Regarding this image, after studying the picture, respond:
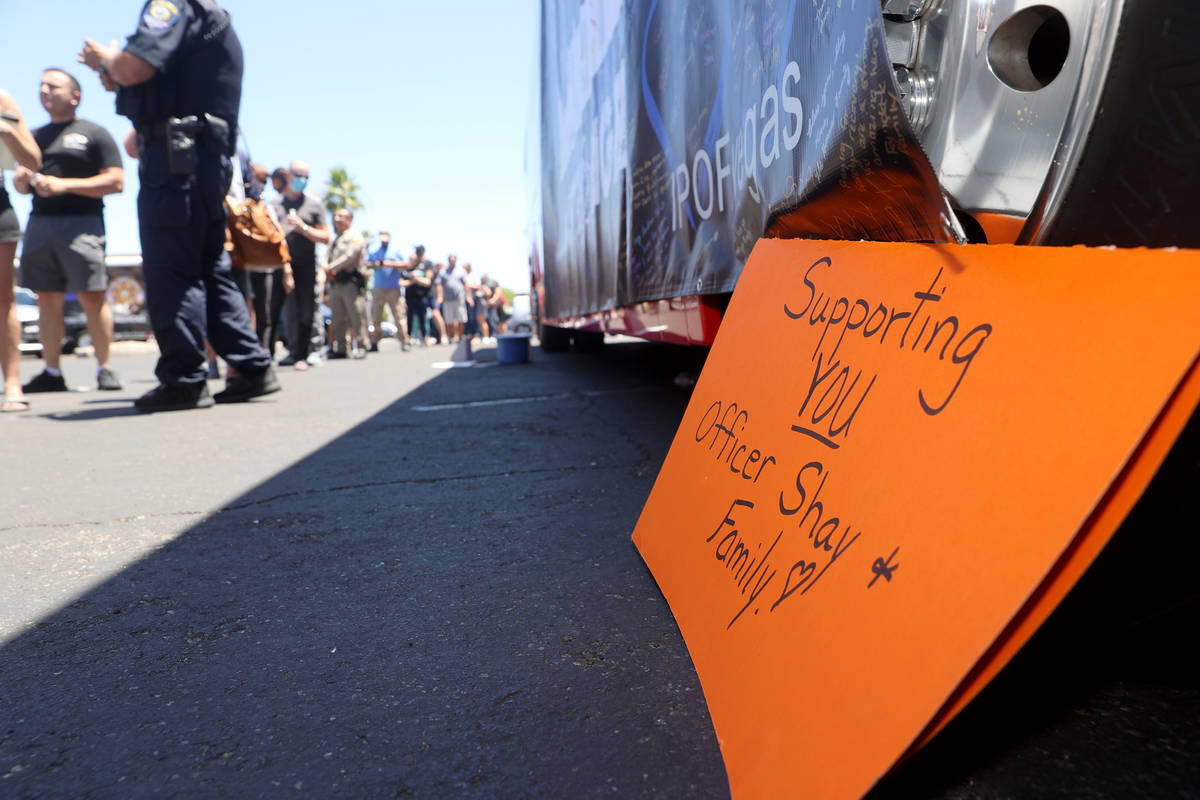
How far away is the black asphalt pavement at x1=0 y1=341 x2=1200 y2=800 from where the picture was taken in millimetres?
852

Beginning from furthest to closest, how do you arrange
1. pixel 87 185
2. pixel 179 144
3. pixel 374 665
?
pixel 87 185, pixel 179 144, pixel 374 665

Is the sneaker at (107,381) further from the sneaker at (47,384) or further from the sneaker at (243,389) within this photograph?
the sneaker at (243,389)

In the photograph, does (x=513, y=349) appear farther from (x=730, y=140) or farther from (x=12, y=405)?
(x=730, y=140)

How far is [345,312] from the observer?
9.73 m

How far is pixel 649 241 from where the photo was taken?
2654 millimetres

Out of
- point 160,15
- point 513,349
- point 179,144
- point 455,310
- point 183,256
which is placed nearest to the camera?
point 160,15

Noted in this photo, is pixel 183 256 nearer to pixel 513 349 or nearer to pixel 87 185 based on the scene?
pixel 87 185

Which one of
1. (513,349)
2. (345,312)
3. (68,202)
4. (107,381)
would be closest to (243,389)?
(68,202)

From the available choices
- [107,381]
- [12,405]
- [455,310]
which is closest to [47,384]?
[107,381]

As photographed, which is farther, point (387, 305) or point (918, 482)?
point (387, 305)

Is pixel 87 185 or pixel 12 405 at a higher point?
pixel 87 185

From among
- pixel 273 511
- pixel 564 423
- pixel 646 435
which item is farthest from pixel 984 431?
pixel 564 423

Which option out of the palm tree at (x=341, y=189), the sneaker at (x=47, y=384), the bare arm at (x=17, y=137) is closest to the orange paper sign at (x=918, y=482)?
the bare arm at (x=17, y=137)

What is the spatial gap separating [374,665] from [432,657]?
0.09 metres
